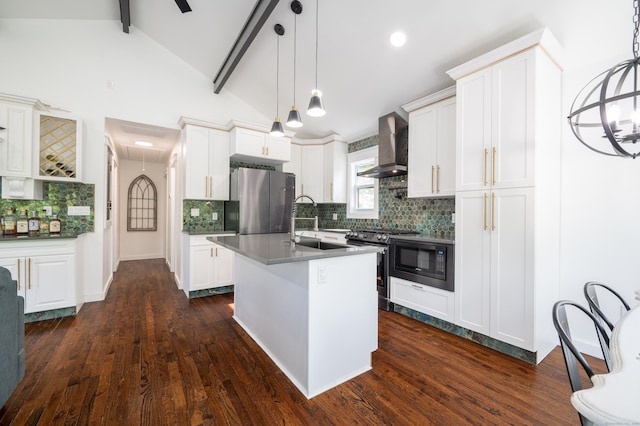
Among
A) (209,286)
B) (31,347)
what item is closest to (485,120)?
(209,286)

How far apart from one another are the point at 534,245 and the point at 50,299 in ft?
15.9

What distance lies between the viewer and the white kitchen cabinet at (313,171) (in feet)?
16.7

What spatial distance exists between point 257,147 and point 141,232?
4.62 metres

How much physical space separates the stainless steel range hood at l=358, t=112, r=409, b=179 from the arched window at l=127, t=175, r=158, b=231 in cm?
597

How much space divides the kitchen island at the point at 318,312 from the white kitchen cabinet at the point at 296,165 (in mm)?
3006

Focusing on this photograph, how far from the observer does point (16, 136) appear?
3.00 m

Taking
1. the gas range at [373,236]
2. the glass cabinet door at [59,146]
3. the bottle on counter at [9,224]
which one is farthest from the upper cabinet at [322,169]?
the bottle on counter at [9,224]

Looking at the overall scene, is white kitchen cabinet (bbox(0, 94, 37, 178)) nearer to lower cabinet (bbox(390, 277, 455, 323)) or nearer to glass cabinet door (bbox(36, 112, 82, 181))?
glass cabinet door (bbox(36, 112, 82, 181))

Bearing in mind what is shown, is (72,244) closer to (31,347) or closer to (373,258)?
(31,347)

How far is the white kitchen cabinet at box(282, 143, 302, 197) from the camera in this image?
5105 mm

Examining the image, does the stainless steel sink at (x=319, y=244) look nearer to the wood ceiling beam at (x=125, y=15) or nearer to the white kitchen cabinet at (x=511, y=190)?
the white kitchen cabinet at (x=511, y=190)

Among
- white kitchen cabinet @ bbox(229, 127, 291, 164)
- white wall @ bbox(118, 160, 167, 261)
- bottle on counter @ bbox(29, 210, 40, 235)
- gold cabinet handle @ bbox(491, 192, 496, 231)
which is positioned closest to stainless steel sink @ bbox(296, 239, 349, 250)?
gold cabinet handle @ bbox(491, 192, 496, 231)

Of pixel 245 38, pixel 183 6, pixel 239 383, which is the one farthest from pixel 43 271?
pixel 245 38

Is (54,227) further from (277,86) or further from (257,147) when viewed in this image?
(277,86)
